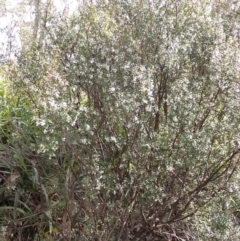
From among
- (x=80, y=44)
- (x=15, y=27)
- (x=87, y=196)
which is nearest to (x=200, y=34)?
(x=80, y=44)

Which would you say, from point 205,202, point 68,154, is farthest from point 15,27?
point 205,202

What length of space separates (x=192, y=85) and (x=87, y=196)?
3.68 ft

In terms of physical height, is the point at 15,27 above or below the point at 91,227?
above

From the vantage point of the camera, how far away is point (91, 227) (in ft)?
10.7

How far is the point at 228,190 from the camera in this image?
341 centimetres

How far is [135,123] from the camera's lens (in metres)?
3.09

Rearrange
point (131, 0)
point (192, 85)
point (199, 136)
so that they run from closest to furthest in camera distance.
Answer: point (199, 136)
point (192, 85)
point (131, 0)

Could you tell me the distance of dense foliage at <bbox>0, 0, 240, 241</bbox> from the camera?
3.16m

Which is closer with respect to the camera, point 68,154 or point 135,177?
point 135,177

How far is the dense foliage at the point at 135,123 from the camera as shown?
10.4 feet

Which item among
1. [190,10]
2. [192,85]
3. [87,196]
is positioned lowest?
[87,196]

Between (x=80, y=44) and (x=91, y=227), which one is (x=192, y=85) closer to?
(x=80, y=44)

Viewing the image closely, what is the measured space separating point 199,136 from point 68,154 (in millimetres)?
1027

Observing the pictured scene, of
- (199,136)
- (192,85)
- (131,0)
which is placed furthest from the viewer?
(131,0)
